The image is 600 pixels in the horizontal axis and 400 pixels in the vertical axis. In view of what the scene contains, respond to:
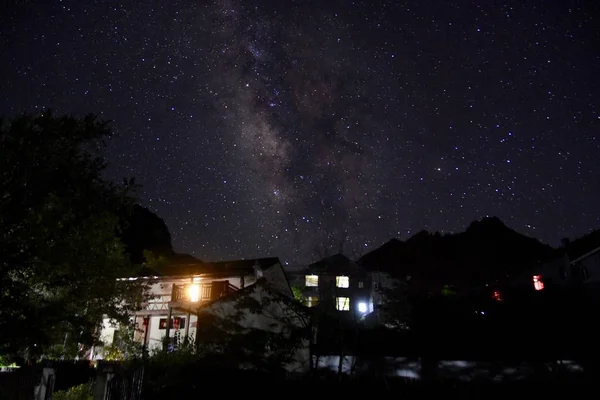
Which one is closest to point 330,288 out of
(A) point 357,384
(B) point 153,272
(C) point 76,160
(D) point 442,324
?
(D) point 442,324

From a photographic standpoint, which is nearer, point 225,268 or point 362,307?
point 225,268

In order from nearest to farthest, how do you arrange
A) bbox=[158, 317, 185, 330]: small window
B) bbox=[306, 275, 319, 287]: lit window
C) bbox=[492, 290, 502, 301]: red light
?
1. bbox=[158, 317, 185, 330]: small window
2. bbox=[492, 290, 502, 301]: red light
3. bbox=[306, 275, 319, 287]: lit window

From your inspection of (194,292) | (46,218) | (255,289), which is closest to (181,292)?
(194,292)

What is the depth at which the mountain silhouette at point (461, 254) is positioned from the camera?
86250mm

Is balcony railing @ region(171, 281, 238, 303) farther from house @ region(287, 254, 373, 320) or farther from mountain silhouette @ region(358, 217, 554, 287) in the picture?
mountain silhouette @ region(358, 217, 554, 287)

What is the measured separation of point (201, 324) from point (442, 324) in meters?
21.4

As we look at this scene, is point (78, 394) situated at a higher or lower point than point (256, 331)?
lower

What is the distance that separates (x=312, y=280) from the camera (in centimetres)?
5469

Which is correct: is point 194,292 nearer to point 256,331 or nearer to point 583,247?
point 256,331

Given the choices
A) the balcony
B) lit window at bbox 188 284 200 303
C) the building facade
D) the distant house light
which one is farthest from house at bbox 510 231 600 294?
lit window at bbox 188 284 200 303

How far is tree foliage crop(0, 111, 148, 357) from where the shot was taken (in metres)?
9.66

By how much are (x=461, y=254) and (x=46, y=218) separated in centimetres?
9678

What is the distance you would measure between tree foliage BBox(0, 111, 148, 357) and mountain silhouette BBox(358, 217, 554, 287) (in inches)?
2968

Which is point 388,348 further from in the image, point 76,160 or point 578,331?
point 76,160
